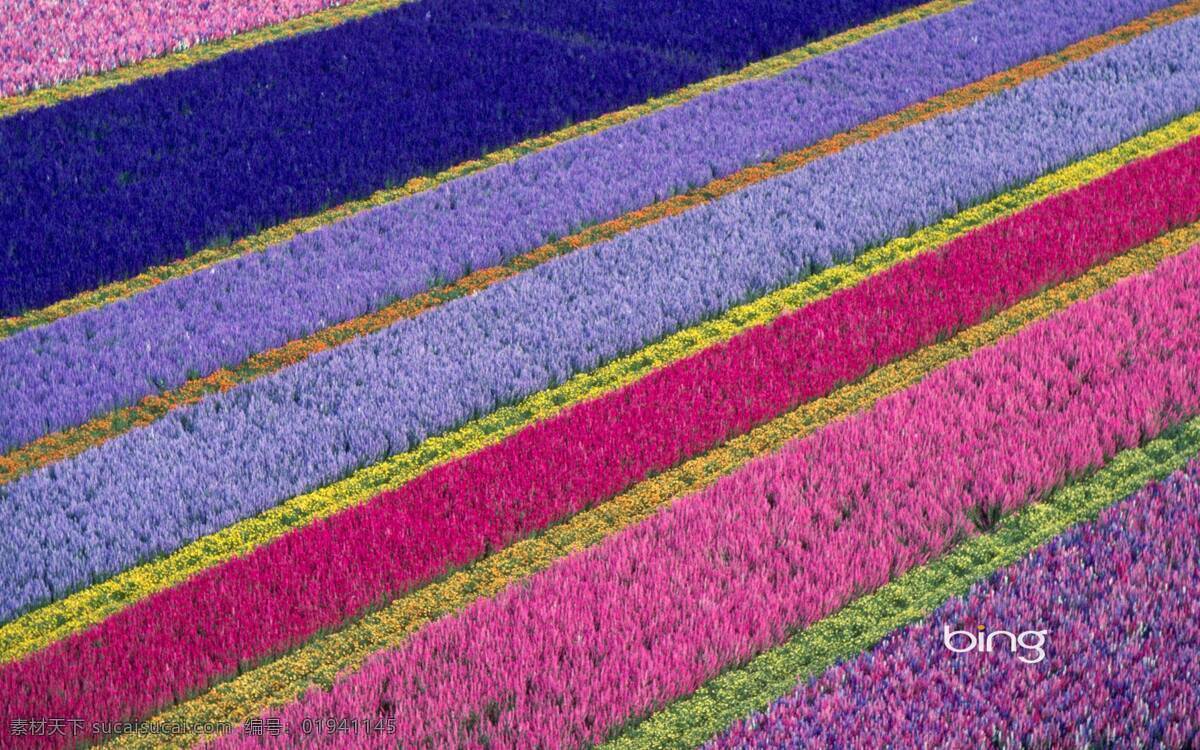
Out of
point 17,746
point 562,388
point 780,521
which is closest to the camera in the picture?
point 17,746

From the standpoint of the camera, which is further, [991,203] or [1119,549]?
[991,203]

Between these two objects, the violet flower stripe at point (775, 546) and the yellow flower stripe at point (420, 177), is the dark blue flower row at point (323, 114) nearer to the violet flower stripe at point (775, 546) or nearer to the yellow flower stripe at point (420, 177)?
the yellow flower stripe at point (420, 177)

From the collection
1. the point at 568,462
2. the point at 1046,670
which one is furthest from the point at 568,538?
the point at 1046,670

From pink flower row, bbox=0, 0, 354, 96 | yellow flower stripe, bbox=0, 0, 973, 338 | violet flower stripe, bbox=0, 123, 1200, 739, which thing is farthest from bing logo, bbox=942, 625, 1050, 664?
pink flower row, bbox=0, 0, 354, 96

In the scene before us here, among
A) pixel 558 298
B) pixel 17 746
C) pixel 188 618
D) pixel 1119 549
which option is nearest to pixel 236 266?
pixel 558 298

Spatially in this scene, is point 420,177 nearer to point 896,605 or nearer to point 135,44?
point 135,44

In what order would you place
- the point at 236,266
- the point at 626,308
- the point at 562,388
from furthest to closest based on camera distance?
the point at 236,266, the point at 626,308, the point at 562,388

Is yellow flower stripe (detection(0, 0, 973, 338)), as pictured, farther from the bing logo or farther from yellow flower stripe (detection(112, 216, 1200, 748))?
the bing logo

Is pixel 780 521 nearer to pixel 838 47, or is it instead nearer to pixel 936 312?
pixel 936 312
